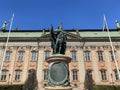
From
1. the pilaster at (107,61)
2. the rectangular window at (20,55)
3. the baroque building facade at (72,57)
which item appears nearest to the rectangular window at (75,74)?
the baroque building facade at (72,57)

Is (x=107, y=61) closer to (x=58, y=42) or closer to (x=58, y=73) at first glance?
(x=58, y=42)

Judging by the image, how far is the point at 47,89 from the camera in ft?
24.5

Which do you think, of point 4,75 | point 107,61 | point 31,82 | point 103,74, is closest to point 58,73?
Answer: point 31,82

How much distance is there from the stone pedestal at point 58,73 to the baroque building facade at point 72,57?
19106 millimetres

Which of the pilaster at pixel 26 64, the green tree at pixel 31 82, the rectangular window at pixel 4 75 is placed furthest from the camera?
the rectangular window at pixel 4 75

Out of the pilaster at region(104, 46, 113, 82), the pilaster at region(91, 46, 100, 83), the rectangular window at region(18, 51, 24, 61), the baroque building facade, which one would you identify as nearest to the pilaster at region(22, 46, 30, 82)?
the baroque building facade

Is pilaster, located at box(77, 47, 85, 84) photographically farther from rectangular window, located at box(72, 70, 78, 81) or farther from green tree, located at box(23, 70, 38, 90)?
green tree, located at box(23, 70, 38, 90)

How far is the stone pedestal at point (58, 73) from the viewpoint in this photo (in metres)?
7.54

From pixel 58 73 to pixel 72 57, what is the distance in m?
21.5

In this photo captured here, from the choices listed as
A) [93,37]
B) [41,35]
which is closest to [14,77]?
[41,35]

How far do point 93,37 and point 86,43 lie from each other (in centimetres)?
200

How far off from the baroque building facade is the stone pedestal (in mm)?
19106

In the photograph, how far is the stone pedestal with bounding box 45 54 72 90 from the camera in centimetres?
754

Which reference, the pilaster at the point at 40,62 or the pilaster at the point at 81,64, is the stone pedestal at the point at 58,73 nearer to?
the pilaster at the point at 40,62
